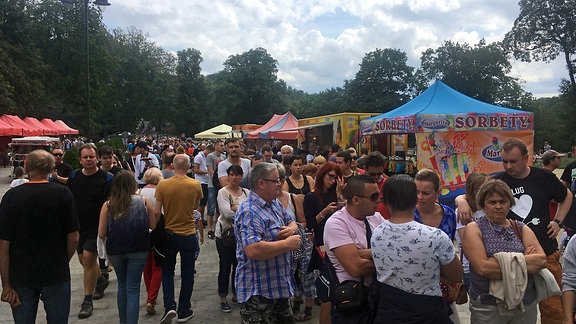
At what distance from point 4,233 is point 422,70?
53.9m

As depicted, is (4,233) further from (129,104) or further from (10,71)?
(129,104)

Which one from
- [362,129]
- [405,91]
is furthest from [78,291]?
[405,91]

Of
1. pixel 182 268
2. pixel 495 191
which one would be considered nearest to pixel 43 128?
pixel 182 268

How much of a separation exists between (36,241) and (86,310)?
193cm

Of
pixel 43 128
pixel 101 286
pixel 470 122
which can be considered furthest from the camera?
pixel 43 128

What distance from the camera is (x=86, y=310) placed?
4.81 meters

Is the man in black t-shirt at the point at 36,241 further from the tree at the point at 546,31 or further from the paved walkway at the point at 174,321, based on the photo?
the tree at the point at 546,31

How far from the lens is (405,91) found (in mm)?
51906

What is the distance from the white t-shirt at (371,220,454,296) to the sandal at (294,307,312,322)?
264 centimetres

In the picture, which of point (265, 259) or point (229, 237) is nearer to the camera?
point (265, 259)

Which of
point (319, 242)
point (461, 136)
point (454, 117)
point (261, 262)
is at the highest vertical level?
point (454, 117)

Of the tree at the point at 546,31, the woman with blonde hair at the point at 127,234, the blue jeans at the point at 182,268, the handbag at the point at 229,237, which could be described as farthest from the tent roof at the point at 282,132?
the tree at the point at 546,31

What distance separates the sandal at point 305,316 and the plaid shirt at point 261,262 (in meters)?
1.92

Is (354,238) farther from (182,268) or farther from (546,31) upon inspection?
(546,31)
